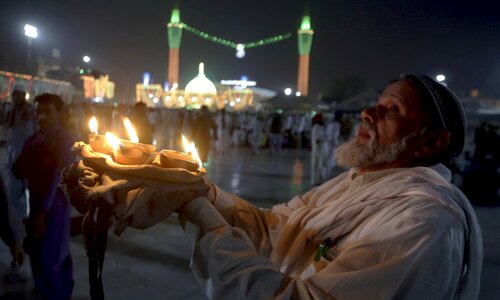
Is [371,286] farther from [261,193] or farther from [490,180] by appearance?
[490,180]

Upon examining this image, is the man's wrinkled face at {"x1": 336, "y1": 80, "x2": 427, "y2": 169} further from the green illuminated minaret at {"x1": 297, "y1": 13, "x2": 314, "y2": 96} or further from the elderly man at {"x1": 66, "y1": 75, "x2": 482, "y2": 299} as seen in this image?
the green illuminated minaret at {"x1": 297, "y1": 13, "x2": 314, "y2": 96}

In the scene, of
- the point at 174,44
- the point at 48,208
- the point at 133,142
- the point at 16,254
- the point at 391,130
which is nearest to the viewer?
the point at 133,142

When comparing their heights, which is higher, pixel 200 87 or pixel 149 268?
pixel 200 87

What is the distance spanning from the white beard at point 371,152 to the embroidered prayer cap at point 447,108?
5.6 inches

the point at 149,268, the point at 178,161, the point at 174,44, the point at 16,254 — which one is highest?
the point at 174,44

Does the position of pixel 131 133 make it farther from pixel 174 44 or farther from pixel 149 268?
pixel 174 44

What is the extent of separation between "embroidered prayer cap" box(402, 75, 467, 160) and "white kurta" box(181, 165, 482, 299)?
30 cm

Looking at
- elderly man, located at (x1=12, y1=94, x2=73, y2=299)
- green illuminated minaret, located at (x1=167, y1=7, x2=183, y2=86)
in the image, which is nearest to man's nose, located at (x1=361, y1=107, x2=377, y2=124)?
elderly man, located at (x1=12, y1=94, x2=73, y2=299)

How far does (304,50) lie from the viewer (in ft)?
241

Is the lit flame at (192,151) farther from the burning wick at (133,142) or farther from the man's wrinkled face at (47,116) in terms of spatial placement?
the man's wrinkled face at (47,116)

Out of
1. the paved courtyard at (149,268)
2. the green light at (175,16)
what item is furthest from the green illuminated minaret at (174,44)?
the paved courtyard at (149,268)

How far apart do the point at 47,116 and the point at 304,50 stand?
7222 cm

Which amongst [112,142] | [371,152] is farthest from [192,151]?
[371,152]

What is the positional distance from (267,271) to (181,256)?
4.44m
